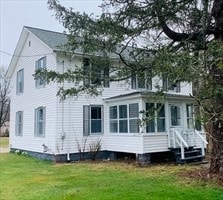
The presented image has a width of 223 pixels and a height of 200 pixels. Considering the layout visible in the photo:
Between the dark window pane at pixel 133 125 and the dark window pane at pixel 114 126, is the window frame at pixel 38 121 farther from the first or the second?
the dark window pane at pixel 133 125

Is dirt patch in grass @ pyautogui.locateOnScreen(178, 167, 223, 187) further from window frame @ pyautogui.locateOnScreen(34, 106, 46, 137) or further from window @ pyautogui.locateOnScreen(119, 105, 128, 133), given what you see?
window frame @ pyautogui.locateOnScreen(34, 106, 46, 137)

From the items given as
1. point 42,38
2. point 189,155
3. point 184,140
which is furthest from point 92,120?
point 42,38

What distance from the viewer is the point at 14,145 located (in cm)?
1944

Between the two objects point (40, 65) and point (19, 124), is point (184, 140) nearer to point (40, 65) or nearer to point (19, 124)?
point (40, 65)

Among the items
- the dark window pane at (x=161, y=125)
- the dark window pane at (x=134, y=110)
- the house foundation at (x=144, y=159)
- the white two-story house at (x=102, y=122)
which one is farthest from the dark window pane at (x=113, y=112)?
the house foundation at (x=144, y=159)

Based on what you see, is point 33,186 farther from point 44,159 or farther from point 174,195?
point 44,159

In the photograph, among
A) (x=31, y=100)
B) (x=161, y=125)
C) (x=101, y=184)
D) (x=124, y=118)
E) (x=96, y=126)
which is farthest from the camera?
(x=31, y=100)

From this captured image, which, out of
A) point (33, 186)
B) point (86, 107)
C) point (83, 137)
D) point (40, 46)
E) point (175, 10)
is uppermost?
point (40, 46)

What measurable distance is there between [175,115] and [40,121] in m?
6.94

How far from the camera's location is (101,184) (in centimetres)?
882

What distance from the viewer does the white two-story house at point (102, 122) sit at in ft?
44.5

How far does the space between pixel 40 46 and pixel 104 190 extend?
10.6 metres

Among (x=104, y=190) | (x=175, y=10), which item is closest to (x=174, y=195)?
(x=104, y=190)

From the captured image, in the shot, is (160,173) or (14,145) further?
(14,145)
